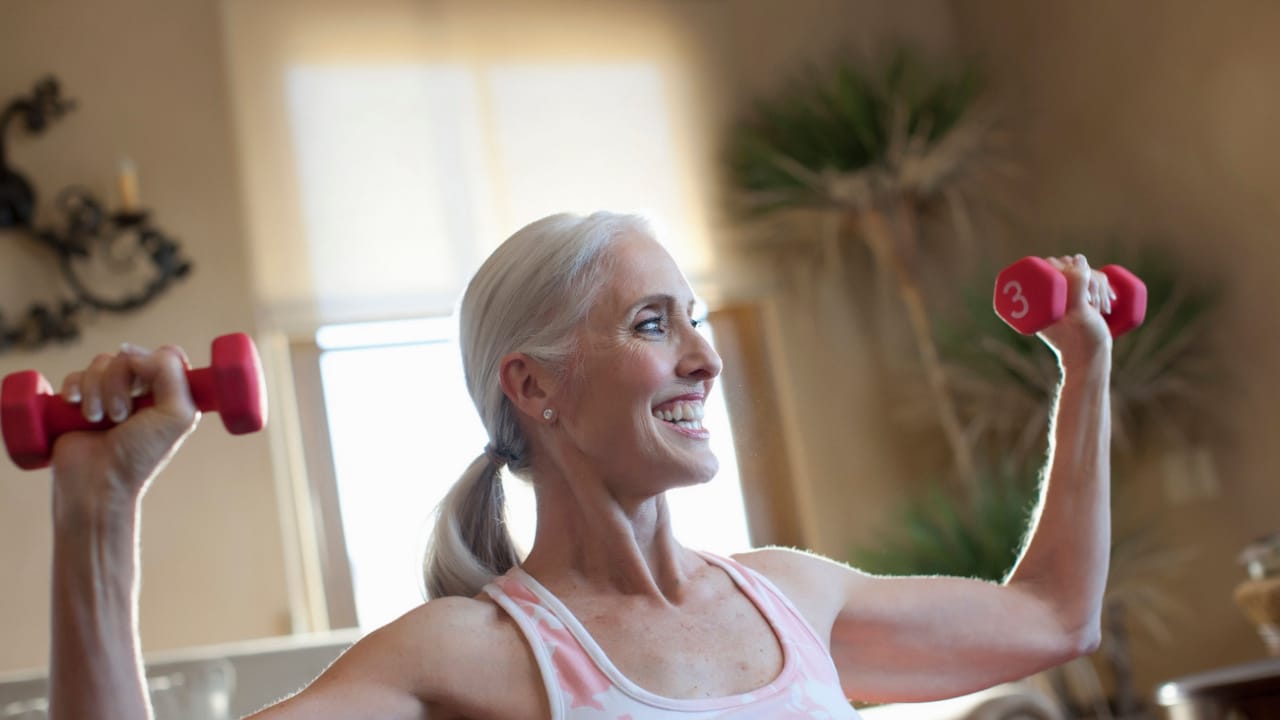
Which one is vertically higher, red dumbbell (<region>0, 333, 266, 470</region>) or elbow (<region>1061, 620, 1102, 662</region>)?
red dumbbell (<region>0, 333, 266, 470</region>)

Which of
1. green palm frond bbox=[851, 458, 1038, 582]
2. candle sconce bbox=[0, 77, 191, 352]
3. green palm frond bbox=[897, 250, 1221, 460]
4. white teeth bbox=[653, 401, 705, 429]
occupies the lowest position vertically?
green palm frond bbox=[851, 458, 1038, 582]

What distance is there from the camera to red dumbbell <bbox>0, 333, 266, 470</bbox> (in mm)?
814

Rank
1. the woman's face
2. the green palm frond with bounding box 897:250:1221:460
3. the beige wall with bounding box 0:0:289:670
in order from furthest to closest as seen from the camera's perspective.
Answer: the green palm frond with bounding box 897:250:1221:460
the beige wall with bounding box 0:0:289:670
the woman's face

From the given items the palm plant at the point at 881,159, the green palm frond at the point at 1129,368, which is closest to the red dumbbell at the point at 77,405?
the green palm frond at the point at 1129,368

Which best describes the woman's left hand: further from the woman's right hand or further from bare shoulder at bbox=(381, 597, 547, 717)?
the woman's right hand

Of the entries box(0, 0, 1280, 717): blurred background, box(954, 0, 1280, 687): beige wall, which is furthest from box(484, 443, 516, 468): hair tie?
box(954, 0, 1280, 687): beige wall

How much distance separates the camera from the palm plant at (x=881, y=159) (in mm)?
4516

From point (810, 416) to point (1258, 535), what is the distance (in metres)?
1.52

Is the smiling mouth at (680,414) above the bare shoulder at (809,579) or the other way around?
above

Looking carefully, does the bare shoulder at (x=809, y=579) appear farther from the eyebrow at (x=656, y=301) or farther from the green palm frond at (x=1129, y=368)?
the green palm frond at (x=1129, y=368)

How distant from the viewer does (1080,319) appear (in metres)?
1.23

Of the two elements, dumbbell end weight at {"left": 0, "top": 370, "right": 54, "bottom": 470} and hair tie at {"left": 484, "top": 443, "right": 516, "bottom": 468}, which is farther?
hair tie at {"left": 484, "top": 443, "right": 516, "bottom": 468}

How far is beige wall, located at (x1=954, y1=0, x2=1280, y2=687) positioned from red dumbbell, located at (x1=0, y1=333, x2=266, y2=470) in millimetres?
3556

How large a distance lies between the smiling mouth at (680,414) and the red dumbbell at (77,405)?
1.13ft
